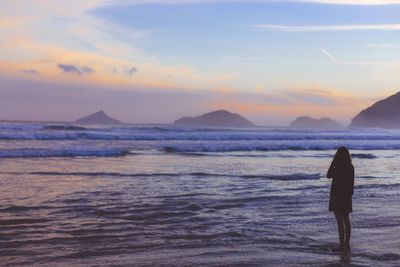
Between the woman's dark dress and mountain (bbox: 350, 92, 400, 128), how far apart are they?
534 feet

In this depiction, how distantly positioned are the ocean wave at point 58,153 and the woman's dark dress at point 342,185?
72.5 feet

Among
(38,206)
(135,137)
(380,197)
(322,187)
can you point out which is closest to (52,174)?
(38,206)

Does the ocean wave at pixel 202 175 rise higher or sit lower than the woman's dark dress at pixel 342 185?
lower

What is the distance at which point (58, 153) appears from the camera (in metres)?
30.1

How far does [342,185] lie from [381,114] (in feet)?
596

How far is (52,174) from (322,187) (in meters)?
9.65

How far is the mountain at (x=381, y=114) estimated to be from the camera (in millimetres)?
170750

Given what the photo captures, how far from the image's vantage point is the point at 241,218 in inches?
485

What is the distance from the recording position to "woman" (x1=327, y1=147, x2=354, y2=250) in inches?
375

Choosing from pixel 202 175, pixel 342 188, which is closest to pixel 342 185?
pixel 342 188

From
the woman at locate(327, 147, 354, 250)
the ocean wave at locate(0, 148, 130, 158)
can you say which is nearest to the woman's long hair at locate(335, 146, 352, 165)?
the woman at locate(327, 147, 354, 250)

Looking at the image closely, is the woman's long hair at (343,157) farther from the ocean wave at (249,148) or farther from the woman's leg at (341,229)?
the ocean wave at (249,148)

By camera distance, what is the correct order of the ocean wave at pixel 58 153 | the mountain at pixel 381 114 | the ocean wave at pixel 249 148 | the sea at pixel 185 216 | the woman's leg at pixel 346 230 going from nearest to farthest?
the sea at pixel 185 216 < the woman's leg at pixel 346 230 < the ocean wave at pixel 58 153 < the ocean wave at pixel 249 148 < the mountain at pixel 381 114

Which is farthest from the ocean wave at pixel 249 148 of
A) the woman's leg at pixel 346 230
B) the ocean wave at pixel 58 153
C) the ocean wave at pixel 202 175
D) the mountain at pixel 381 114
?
the mountain at pixel 381 114
